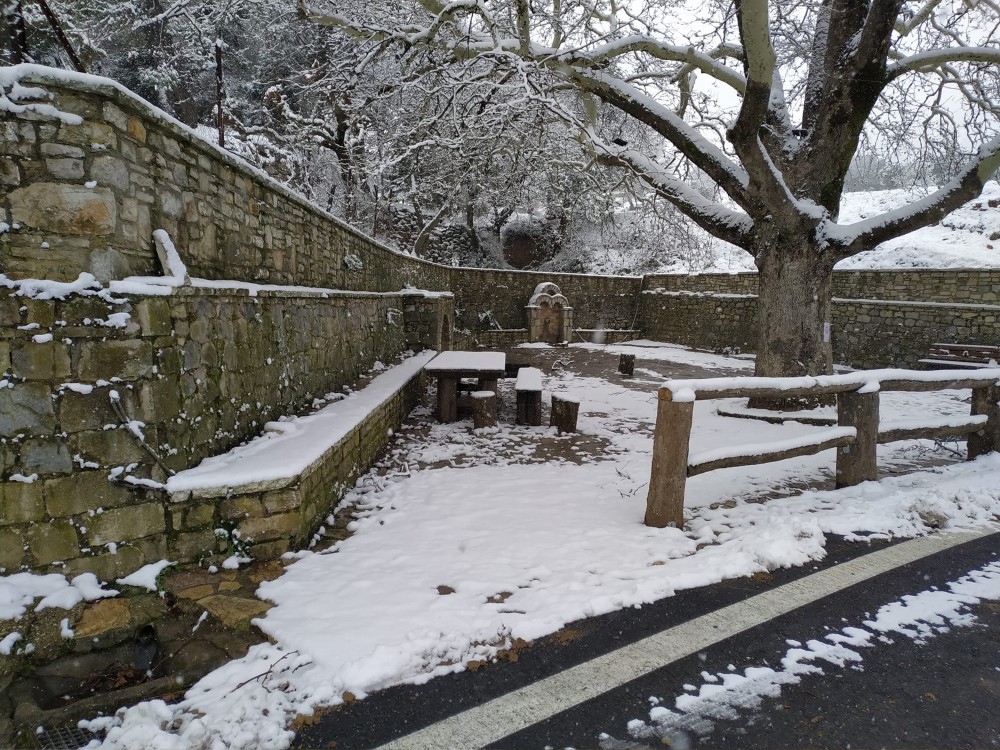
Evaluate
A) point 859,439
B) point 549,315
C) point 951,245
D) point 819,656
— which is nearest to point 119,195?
point 819,656

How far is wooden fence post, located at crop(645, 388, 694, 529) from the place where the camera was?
328 centimetres

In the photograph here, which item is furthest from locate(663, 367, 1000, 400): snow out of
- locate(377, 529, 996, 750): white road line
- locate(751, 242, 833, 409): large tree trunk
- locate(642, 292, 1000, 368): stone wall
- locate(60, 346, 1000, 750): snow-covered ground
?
locate(642, 292, 1000, 368): stone wall

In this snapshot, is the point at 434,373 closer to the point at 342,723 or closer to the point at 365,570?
the point at 365,570

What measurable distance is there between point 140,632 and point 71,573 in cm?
50

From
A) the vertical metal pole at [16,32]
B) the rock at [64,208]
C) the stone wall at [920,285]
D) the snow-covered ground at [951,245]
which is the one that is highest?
the snow-covered ground at [951,245]

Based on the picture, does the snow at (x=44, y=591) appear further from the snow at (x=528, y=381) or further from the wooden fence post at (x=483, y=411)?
the snow at (x=528, y=381)

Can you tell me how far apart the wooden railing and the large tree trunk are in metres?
2.19

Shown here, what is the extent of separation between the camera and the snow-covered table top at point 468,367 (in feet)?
22.4

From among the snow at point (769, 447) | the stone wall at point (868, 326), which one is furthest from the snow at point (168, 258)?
the stone wall at point (868, 326)

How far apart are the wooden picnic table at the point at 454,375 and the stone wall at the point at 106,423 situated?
3.66 m

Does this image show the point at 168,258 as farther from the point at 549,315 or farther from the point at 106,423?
the point at 549,315

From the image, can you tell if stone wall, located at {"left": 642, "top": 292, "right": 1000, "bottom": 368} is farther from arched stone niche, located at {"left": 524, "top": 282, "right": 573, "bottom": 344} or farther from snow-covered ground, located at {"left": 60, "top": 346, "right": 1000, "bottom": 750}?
snow-covered ground, located at {"left": 60, "top": 346, "right": 1000, "bottom": 750}

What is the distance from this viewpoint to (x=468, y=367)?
696 cm

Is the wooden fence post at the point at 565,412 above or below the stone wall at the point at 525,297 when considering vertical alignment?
below
